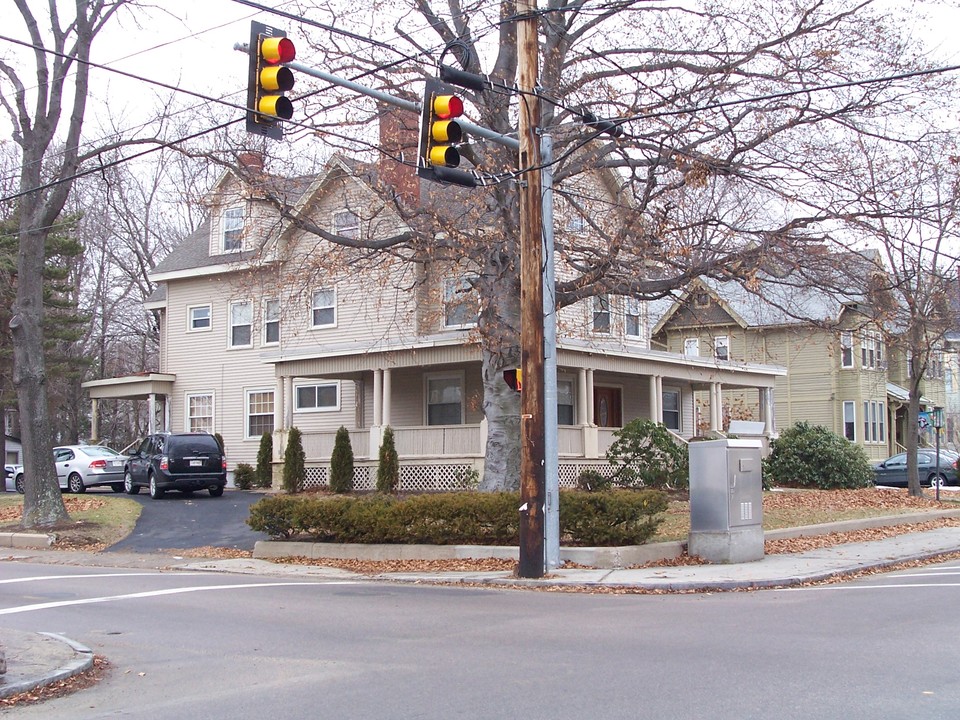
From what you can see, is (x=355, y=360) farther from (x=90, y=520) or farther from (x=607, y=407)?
(x=607, y=407)

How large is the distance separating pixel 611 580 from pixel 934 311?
16819 mm

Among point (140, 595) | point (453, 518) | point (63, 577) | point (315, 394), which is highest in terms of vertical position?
point (315, 394)

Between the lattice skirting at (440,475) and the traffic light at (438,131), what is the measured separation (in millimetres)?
14573

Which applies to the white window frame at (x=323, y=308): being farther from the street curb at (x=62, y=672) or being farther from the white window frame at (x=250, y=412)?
the street curb at (x=62, y=672)

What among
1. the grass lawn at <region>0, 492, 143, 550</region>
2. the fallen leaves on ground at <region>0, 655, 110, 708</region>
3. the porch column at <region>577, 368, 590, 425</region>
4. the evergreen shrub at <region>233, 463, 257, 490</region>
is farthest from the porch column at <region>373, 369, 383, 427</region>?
the fallen leaves on ground at <region>0, 655, 110, 708</region>

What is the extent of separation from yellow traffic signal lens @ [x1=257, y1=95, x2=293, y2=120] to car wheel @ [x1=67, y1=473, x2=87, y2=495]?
23.3m

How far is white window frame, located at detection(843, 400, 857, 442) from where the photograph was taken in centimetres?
4400

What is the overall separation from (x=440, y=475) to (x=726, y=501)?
1283 centimetres

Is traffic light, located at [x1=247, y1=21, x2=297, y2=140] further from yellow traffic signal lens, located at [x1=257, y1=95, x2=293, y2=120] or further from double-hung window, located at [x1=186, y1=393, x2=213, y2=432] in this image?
double-hung window, located at [x1=186, y1=393, x2=213, y2=432]

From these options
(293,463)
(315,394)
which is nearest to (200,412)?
(315,394)

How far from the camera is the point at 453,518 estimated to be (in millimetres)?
17125

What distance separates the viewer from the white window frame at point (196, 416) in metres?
35.8

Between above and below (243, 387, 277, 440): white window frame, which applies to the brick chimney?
above

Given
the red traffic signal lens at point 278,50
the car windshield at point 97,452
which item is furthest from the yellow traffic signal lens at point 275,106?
the car windshield at point 97,452
